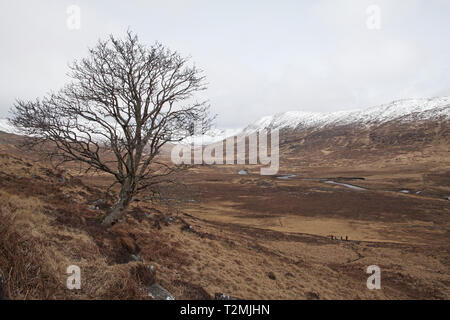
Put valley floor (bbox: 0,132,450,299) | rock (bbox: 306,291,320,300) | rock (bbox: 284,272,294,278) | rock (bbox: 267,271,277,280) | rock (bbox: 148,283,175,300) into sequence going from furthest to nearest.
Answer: rock (bbox: 284,272,294,278) → rock (bbox: 267,271,277,280) → rock (bbox: 306,291,320,300) → rock (bbox: 148,283,175,300) → valley floor (bbox: 0,132,450,299)

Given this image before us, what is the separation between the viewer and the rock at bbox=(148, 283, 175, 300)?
16.7ft

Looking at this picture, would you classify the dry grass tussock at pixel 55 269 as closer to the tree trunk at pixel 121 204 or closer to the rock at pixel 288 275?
the tree trunk at pixel 121 204

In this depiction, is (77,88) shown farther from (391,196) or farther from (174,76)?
(391,196)

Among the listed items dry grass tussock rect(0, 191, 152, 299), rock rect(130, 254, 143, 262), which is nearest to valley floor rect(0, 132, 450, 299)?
dry grass tussock rect(0, 191, 152, 299)

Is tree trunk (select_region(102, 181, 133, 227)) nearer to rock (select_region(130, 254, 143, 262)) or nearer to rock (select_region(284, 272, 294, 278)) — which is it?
rock (select_region(130, 254, 143, 262))

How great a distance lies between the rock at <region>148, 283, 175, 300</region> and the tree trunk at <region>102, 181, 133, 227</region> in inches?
Answer: 162

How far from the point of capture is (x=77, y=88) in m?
8.14

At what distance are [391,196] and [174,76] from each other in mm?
46318

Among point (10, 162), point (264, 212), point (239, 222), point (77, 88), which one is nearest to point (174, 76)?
point (77, 88)

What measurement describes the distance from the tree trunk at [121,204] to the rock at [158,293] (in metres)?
4.11

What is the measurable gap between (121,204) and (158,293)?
15.2ft

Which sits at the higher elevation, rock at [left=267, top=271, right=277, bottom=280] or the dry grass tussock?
the dry grass tussock

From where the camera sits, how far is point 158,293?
5.24 metres

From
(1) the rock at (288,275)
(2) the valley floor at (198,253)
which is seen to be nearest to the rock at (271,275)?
(2) the valley floor at (198,253)
